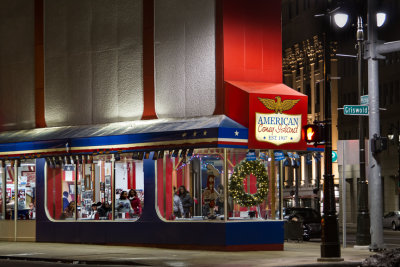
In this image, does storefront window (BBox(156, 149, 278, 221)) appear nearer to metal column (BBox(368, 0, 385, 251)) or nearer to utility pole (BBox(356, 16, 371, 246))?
metal column (BBox(368, 0, 385, 251))

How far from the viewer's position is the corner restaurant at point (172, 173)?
26.7 metres

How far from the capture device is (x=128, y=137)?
28.3 metres

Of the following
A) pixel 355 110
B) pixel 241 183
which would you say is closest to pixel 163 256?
pixel 241 183

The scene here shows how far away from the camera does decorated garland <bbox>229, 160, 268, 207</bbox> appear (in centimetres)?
2703

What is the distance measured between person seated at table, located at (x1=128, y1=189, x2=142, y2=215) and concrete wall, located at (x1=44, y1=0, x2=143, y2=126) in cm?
268

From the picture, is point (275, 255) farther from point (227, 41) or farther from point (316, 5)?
point (316, 5)

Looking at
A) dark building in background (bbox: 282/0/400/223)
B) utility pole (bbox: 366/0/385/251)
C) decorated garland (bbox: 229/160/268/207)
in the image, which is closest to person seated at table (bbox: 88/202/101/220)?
decorated garland (bbox: 229/160/268/207)

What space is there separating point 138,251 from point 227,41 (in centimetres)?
710

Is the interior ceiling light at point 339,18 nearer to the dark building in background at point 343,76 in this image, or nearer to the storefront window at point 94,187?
the storefront window at point 94,187

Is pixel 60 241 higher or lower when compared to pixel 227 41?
lower

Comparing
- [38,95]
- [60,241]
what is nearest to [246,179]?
[60,241]

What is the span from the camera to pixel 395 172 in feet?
217

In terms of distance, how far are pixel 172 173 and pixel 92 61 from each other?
587 centimetres

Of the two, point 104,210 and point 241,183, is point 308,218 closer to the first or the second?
point 104,210
